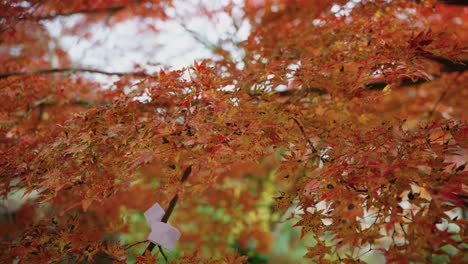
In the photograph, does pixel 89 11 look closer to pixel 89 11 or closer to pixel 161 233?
pixel 89 11

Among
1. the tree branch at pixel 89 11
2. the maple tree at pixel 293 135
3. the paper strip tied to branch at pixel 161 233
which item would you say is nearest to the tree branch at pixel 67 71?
the maple tree at pixel 293 135

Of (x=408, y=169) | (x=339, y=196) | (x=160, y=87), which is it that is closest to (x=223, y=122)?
(x=160, y=87)

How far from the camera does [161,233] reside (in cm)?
233

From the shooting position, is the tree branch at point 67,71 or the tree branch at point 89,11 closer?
the tree branch at point 67,71

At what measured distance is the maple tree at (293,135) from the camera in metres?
1.88

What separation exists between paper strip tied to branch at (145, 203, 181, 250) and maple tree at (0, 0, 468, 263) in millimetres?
131

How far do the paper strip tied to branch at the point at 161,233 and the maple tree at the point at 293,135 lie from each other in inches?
5.2

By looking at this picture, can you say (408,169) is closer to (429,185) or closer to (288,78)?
(429,185)

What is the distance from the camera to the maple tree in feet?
6.17

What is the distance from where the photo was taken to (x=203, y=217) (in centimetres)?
613

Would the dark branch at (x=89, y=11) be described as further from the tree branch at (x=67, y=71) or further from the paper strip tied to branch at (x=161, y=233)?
the paper strip tied to branch at (x=161, y=233)

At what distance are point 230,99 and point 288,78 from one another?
50 cm

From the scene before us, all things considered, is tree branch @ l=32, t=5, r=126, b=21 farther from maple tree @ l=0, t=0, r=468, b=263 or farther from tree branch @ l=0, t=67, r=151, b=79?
tree branch @ l=0, t=67, r=151, b=79

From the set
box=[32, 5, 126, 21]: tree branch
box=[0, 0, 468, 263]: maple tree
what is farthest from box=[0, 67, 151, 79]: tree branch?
box=[32, 5, 126, 21]: tree branch
